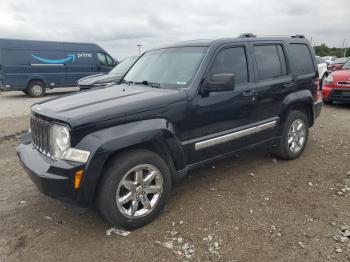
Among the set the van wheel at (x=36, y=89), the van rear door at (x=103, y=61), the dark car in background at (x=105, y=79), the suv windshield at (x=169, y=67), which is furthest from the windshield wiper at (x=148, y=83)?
the van rear door at (x=103, y=61)

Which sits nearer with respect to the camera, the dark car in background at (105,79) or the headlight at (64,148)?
the headlight at (64,148)

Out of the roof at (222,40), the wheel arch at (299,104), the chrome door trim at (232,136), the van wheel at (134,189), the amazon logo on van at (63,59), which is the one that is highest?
the amazon logo on van at (63,59)

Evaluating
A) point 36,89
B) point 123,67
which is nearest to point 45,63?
point 36,89

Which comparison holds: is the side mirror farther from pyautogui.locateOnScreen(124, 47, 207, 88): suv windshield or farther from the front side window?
the front side window

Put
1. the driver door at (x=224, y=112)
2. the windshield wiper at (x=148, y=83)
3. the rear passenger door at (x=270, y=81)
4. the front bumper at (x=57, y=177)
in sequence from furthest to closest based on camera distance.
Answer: the rear passenger door at (x=270, y=81) < the windshield wiper at (x=148, y=83) < the driver door at (x=224, y=112) < the front bumper at (x=57, y=177)

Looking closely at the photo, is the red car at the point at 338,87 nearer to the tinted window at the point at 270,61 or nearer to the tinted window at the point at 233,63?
the tinted window at the point at 270,61

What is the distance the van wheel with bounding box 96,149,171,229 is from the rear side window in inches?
117

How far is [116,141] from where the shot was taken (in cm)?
299

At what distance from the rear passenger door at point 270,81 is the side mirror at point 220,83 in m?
0.90

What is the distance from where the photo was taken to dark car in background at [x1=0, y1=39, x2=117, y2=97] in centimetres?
1388

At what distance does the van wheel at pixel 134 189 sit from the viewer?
3.06 metres

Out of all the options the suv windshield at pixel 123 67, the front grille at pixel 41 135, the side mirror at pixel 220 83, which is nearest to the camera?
the front grille at pixel 41 135

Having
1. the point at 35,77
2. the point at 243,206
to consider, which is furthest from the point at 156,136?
the point at 35,77

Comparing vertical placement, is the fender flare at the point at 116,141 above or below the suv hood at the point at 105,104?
below
